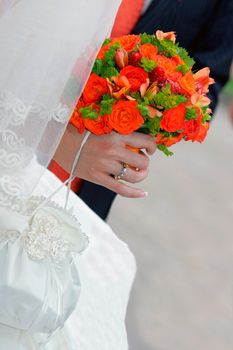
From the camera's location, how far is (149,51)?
1325 mm

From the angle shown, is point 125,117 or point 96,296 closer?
point 125,117

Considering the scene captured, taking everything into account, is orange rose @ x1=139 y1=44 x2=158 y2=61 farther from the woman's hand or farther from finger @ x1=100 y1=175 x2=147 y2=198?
finger @ x1=100 y1=175 x2=147 y2=198

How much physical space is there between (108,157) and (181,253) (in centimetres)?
309

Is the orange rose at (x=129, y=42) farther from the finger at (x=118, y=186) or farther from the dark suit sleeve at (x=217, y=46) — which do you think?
the dark suit sleeve at (x=217, y=46)

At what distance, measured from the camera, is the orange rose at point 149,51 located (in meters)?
1.31

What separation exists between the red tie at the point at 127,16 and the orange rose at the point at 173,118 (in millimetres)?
775

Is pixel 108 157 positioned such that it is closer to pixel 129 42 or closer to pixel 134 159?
pixel 134 159

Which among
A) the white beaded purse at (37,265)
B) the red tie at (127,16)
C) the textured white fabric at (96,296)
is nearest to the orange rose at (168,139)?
the white beaded purse at (37,265)

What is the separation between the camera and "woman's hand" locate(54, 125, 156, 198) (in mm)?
1371

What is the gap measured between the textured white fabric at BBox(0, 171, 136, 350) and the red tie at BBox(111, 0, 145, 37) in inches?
20.2

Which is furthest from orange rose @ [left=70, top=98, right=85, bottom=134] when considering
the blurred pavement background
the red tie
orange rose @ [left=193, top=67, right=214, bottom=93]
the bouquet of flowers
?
the blurred pavement background

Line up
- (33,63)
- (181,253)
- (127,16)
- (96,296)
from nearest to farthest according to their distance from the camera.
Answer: (33,63) → (96,296) → (127,16) → (181,253)

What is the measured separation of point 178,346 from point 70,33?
2507 millimetres

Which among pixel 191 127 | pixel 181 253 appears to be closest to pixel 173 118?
pixel 191 127
